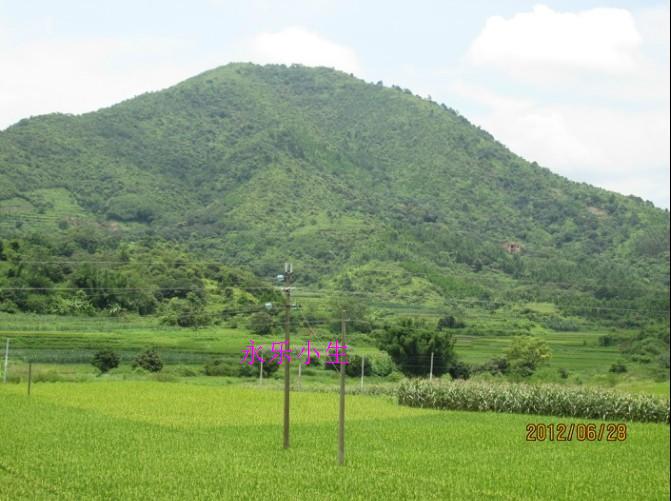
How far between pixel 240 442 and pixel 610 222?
419 feet

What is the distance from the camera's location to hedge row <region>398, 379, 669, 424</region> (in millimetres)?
38188

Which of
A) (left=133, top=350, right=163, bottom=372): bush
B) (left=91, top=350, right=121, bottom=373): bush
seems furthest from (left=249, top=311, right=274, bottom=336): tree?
(left=91, top=350, right=121, bottom=373): bush

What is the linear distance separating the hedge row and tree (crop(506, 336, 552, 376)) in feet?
74.7

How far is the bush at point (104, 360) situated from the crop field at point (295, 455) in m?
19.9

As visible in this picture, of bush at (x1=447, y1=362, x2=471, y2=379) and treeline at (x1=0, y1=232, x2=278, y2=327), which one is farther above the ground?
treeline at (x1=0, y1=232, x2=278, y2=327)

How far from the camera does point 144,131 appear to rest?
174m

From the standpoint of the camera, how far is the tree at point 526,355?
68.0m

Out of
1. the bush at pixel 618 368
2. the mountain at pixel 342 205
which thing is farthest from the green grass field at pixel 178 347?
the mountain at pixel 342 205

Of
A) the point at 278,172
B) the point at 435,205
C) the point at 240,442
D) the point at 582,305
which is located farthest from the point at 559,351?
the point at 435,205

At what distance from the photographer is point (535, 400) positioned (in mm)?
41469
